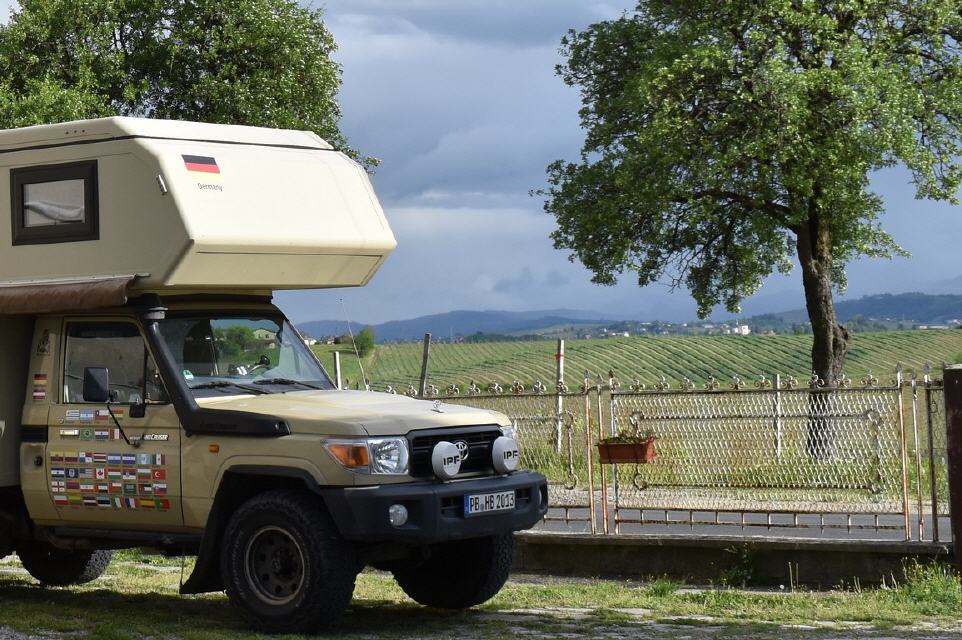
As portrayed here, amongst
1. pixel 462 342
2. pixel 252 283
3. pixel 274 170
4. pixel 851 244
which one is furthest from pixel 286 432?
pixel 462 342

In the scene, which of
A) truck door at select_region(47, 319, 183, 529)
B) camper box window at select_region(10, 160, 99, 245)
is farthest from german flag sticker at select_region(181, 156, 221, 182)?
truck door at select_region(47, 319, 183, 529)

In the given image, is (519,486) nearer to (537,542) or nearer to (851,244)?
(537,542)

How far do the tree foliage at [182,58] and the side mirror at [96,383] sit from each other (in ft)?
82.8

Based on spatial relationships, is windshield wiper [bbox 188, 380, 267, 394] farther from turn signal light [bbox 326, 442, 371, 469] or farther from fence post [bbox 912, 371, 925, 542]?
fence post [bbox 912, 371, 925, 542]

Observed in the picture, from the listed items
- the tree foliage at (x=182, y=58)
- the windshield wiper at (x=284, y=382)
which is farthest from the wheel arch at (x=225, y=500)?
the tree foliage at (x=182, y=58)

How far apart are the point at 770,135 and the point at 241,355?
20703mm

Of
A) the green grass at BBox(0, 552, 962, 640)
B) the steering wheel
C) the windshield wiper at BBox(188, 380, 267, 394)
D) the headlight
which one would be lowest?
the green grass at BBox(0, 552, 962, 640)

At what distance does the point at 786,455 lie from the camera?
48.3ft

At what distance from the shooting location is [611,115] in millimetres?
35344

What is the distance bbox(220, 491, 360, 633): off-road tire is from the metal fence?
4.43 metres

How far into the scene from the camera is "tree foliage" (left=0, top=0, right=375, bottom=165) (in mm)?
35344

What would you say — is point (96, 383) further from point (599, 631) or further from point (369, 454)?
point (599, 631)

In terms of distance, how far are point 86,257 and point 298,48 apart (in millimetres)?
26988

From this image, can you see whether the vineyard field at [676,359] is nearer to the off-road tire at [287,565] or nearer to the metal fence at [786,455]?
the metal fence at [786,455]
